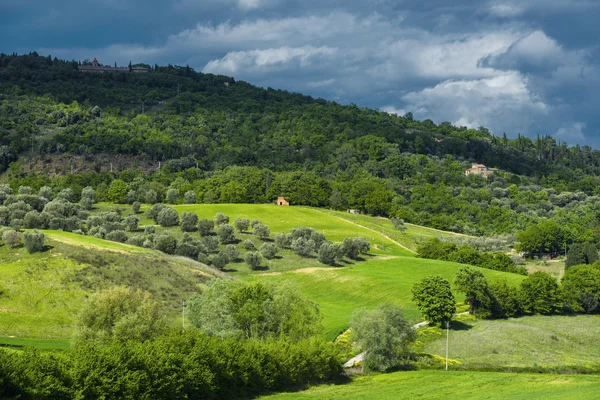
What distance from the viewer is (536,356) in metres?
72.2

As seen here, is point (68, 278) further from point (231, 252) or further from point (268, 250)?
point (268, 250)

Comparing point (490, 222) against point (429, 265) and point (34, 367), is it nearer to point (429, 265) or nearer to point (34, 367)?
point (429, 265)

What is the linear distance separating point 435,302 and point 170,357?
4160cm

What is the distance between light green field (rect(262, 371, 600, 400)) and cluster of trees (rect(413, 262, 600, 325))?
2030cm

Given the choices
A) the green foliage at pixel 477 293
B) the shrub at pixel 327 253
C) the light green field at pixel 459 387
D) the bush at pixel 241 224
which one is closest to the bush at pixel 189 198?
the bush at pixel 241 224

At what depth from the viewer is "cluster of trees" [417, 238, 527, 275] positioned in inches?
4963

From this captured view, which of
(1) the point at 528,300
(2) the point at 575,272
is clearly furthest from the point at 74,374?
(2) the point at 575,272

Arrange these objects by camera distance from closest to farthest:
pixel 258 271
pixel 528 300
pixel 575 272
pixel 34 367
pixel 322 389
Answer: pixel 34 367
pixel 322 389
pixel 528 300
pixel 575 272
pixel 258 271

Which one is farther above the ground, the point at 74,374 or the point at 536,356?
the point at 74,374

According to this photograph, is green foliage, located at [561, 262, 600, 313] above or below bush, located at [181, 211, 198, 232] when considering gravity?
below

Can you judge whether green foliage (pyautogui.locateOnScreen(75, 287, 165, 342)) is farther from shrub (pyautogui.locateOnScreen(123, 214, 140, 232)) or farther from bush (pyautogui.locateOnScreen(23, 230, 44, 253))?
shrub (pyautogui.locateOnScreen(123, 214, 140, 232))

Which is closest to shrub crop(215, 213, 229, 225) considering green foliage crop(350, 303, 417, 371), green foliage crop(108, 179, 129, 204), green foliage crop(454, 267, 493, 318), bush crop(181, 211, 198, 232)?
bush crop(181, 211, 198, 232)

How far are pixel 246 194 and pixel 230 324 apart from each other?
11861 centimetres

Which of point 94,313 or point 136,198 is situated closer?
point 94,313
